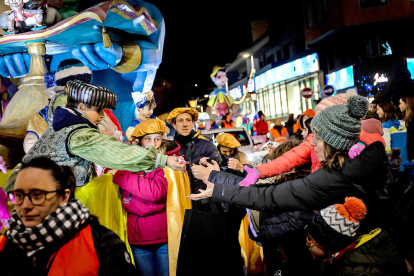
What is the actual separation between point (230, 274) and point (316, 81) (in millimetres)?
28785

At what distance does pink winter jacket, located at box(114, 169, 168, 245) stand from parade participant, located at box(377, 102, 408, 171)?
386 cm

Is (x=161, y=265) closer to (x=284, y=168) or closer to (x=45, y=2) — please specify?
(x=284, y=168)

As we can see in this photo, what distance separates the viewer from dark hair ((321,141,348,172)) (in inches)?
89.8

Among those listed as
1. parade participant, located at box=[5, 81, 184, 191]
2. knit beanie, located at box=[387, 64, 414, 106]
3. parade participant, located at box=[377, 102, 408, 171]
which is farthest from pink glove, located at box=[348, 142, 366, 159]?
parade participant, located at box=[377, 102, 408, 171]

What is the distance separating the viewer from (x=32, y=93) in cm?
493

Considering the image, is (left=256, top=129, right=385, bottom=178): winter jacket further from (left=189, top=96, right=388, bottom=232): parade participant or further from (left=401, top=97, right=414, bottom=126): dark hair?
(left=401, top=97, right=414, bottom=126): dark hair

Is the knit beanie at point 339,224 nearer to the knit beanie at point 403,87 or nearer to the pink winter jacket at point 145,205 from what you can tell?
the pink winter jacket at point 145,205

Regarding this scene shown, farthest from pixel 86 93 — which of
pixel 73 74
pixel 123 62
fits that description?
pixel 123 62

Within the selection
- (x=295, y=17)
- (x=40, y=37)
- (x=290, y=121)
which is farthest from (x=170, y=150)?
(x=295, y=17)

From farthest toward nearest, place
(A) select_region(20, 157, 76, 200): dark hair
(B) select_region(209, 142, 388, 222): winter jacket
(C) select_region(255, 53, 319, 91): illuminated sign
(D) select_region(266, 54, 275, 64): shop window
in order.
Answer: (D) select_region(266, 54, 275, 64): shop window, (C) select_region(255, 53, 319, 91): illuminated sign, (B) select_region(209, 142, 388, 222): winter jacket, (A) select_region(20, 157, 76, 200): dark hair

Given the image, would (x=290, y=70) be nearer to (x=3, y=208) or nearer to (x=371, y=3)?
(x=371, y=3)

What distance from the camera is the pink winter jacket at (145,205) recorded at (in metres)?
2.94

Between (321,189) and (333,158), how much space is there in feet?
0.80

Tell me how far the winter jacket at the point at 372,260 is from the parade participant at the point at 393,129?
133 inches
